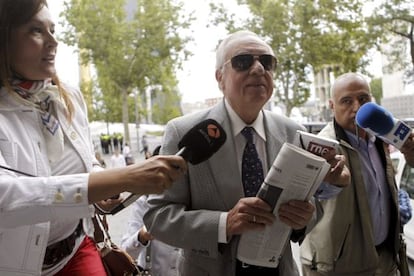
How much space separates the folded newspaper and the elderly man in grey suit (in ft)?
0.17

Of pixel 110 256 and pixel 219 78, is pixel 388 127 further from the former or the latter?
pixel 110 256

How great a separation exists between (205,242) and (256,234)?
0.71 feet

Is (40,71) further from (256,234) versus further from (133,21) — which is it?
(133,21)

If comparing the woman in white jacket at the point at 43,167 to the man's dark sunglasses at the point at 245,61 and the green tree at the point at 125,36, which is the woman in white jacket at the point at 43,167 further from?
the green tree at the point at 125,36

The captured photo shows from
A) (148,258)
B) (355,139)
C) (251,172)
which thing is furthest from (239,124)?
(148,258)

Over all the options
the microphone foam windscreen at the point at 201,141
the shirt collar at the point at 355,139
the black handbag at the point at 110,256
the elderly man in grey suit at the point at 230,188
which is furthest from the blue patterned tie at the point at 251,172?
the shirt collar at the point at 355,139

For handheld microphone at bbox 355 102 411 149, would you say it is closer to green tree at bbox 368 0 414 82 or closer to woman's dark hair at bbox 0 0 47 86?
woman's dark hair at bbox 0 0 47 86

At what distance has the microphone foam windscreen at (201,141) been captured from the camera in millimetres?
1735

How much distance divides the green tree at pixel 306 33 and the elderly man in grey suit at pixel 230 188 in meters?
11.8

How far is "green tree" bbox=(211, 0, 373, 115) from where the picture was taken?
13906mm

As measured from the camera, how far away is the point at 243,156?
2236 mm

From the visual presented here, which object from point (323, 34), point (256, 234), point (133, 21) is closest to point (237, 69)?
point (256, 234)

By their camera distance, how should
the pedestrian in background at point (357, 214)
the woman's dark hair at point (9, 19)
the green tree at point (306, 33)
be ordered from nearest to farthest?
the woman's dark hair at point (9, 19) → the pedestrian in background at point (357, 214) → the green tree at point (306, 33)

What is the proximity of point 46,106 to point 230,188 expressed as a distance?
850 mm
